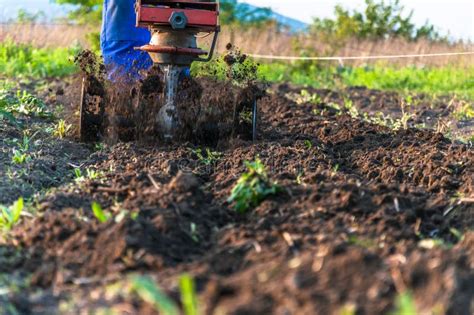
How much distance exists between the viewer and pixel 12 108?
8.12 metres

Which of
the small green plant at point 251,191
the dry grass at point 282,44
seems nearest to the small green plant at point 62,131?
the small green plant at point 251,191

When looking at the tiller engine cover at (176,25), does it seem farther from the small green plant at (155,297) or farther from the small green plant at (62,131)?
the small green plant at (155,297)

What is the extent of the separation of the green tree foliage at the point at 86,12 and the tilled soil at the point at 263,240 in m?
16.4

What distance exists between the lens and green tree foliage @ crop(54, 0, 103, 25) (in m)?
21.9

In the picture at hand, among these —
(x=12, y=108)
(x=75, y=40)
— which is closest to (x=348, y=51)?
(x=75, y=40)

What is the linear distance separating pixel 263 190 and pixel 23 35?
54.1 ft

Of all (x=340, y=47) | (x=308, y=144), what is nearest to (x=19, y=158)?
(x=308, y=144)

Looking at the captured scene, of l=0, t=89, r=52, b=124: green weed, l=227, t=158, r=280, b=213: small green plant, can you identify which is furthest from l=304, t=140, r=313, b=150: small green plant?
l=0, t=89, r=52, b=124: green weed

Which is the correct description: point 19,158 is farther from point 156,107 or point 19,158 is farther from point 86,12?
point 86,12

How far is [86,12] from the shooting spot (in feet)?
76.1

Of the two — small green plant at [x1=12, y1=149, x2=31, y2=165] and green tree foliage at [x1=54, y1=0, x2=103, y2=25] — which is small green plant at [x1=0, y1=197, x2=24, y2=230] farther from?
green tree foliage at [x1=54, y1=0, x2=103, y2=25]

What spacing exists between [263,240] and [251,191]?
73cm

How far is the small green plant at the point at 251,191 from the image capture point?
4.06 metres

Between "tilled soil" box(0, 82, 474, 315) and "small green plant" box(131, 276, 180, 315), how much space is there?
42 mm
